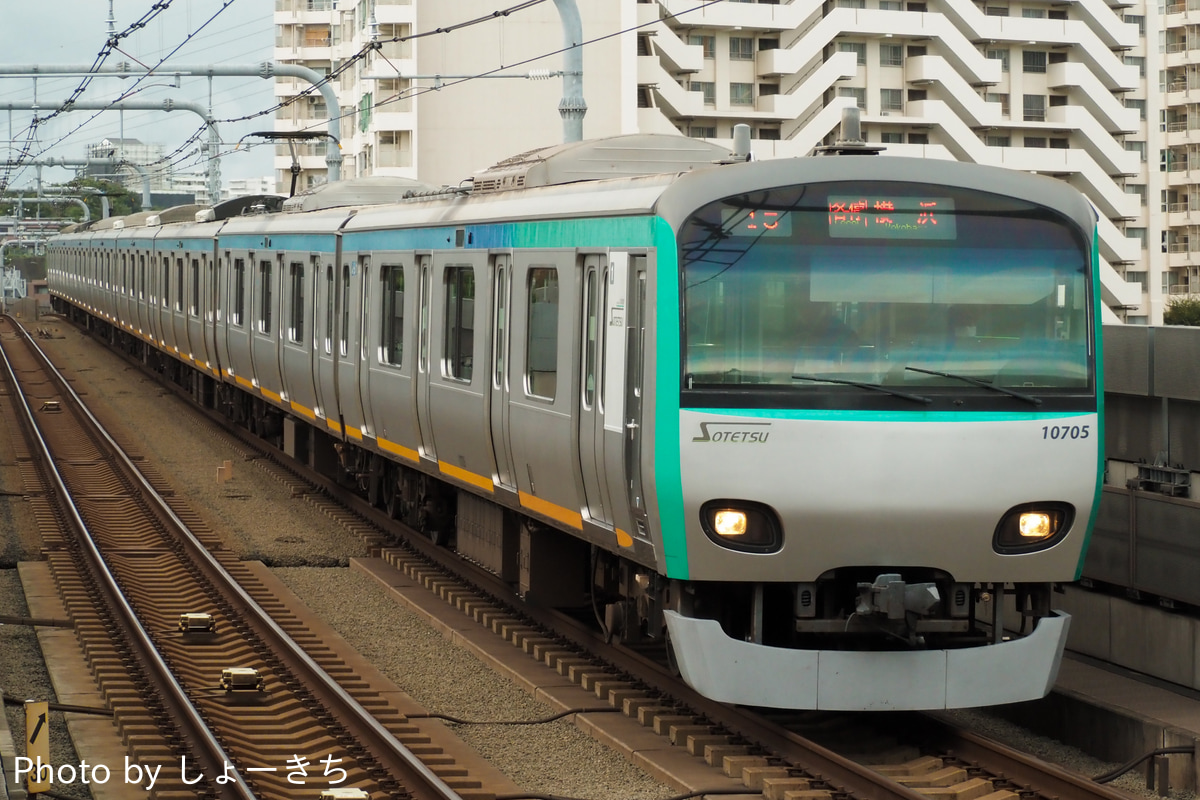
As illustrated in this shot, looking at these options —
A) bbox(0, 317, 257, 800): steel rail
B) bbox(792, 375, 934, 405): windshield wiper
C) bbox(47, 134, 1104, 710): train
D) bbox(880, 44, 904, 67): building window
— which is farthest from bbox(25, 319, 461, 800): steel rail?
bbox(880, 44, 904, 67): building window

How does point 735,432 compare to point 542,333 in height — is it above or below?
below

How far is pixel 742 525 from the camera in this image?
772 cm

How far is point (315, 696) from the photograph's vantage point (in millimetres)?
9297

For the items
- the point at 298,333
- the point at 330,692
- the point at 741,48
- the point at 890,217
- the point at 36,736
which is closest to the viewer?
the point at 36,736

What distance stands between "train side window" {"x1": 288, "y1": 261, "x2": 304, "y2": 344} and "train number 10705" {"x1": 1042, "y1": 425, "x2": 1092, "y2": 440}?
1023 centimetres

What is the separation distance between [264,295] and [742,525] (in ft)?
41.4

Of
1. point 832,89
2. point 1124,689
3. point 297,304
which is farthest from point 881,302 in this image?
point 832,89

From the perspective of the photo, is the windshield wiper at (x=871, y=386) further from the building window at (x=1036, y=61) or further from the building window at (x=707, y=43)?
the building window at (x=1036, y=61)

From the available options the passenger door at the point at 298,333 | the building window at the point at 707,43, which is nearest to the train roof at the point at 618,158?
the passenger door at the point at 298,333

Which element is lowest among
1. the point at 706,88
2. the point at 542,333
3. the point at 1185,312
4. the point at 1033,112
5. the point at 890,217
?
the point at 1185,312

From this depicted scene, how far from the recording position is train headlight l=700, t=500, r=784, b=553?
25.3 feet

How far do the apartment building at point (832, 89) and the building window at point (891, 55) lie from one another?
0.05 m

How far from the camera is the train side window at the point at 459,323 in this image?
11055 millimetres

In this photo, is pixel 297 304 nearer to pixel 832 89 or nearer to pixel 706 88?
pixel 706 88
